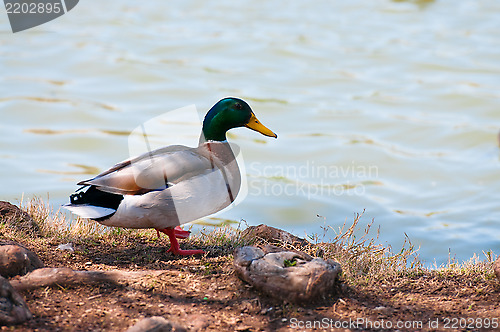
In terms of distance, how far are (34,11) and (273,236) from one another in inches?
574

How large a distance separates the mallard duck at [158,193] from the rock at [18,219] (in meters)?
0.43

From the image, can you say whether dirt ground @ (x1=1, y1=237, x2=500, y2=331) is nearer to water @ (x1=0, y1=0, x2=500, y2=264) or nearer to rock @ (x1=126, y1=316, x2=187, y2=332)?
rock @ (x1=126, y1=316, x2=187, y2=332)

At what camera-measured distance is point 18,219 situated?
454 cm

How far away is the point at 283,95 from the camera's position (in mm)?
11750

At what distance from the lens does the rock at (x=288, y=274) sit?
349 centimetres

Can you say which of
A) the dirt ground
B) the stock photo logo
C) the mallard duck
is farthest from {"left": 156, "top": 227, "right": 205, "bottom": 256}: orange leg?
the stock photo logo

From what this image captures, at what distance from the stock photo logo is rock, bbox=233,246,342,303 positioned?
46.0 feet

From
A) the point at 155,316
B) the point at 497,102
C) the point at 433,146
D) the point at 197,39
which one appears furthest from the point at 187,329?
the point at 197,39

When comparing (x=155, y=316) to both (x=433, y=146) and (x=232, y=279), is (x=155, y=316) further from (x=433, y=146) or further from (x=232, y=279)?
(x=433, y=146)

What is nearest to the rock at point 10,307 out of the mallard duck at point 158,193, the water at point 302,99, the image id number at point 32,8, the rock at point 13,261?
the rock at point 13,261

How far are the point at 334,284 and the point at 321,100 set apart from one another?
8.29 metres

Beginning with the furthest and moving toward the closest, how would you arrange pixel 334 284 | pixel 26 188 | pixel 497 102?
pixel 497 102 < pixel 26 188 < pixel 334 284

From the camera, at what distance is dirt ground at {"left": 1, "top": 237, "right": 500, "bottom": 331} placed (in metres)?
3.35

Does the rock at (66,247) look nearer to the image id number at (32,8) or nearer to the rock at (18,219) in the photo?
the rock at (18,219)
